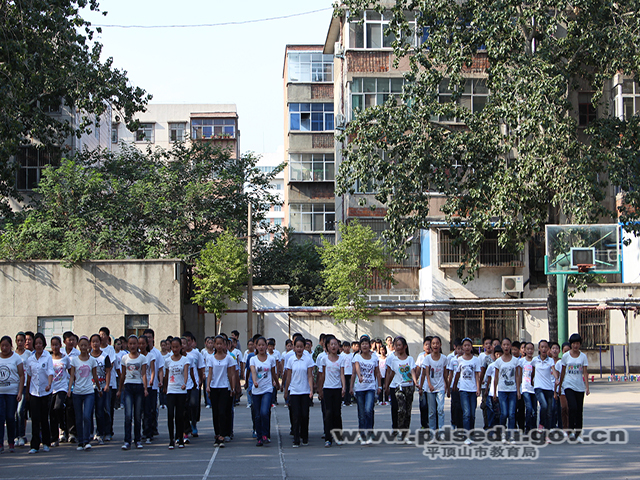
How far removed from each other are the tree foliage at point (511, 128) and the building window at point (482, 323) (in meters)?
6.34

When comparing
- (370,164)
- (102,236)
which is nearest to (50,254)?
(102,236)

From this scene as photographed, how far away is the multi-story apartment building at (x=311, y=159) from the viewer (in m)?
42.7

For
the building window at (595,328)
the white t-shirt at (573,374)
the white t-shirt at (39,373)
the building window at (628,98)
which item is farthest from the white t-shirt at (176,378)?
the building window at (628,98)

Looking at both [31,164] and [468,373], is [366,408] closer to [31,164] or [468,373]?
[468,373]

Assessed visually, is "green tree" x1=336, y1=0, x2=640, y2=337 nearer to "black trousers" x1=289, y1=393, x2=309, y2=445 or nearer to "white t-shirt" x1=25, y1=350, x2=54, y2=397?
"black trousers" x1=289, y1=393, x2=309, y2=445

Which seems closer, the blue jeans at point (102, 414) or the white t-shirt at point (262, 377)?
the white t-shirt at point (262, 377)

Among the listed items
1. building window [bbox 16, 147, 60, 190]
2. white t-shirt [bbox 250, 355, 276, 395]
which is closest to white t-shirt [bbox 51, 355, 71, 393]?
white t-shirt [bbox 250, 355, 276, 395]

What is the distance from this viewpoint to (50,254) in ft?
87.8

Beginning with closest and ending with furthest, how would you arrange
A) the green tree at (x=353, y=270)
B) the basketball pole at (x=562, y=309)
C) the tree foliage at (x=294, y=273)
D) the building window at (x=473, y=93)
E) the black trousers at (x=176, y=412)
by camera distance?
the black trousers at (x=176, y=412) → the basketball pole at (x=562, y=309) → the green tree at (x=353, y=270) → the building window at (x=473, y=93) → the tree foliage at (x=294, y=273)

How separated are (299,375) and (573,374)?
452cm

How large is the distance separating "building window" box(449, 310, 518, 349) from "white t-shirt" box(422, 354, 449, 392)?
54.4ft

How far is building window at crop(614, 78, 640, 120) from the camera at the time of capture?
2898cm

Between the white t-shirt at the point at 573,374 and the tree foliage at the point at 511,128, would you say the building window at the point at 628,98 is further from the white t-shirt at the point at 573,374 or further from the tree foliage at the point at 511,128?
the white t-shirt at the point at 573,374

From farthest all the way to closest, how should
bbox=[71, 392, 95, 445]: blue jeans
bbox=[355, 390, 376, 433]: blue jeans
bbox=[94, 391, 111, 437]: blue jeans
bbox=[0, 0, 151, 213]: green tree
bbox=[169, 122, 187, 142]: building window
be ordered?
bbox=[169, 122, 187, 142]: building window → bbox=[0, 0, 151, 213]: green tree → bbox=[94, 391, 111, 437]: blue jeans → bbox=[355, 390, 376, 433]: blue jeans → bbox=[71, 392, 95, 445]: blue jeans
